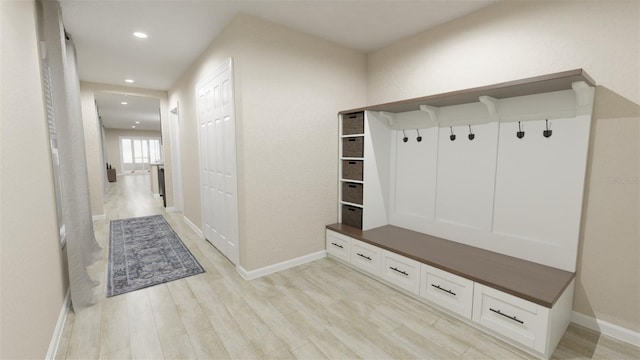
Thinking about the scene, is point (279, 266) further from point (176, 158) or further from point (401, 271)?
point (176, 158)

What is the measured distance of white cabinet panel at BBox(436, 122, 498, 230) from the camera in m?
2.41

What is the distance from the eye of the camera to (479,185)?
2.49 meters

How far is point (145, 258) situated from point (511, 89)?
404 centimetres

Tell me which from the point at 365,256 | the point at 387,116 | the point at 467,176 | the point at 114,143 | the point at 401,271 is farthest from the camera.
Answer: the point at 114,143

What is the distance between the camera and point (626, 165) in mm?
1792

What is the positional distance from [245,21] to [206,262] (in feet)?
8.45

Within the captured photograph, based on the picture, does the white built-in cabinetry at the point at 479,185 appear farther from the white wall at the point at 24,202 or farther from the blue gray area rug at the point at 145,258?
the white wall at the point at 24,202

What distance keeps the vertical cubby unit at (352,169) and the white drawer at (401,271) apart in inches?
24.3

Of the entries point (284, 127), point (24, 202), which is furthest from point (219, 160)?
point (24, 202)

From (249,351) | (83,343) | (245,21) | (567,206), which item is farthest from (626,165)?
(83,343)

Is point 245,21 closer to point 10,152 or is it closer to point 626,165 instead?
point 10,152

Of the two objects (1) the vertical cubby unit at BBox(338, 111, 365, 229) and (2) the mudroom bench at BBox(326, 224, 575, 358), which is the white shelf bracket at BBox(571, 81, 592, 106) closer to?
(2) the mudroom bench at BBox(326, 224, 575, 358)

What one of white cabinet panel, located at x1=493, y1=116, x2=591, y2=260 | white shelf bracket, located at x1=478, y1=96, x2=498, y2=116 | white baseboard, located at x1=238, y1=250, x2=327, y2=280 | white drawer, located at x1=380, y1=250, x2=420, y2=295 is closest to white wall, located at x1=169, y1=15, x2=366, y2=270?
white baseboard, located at x1=238, y1=250, x2=327, y2=280

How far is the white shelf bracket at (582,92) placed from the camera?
1753 mm
